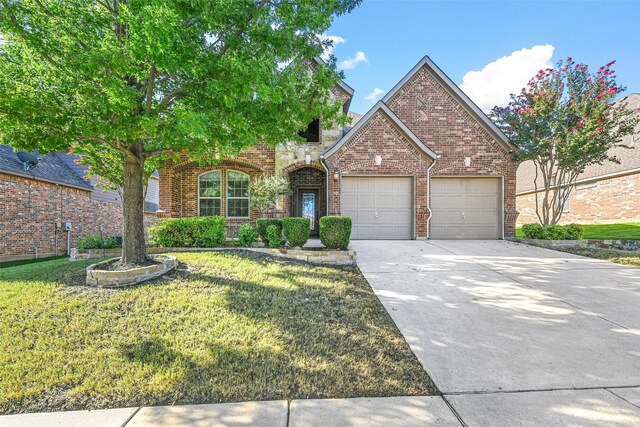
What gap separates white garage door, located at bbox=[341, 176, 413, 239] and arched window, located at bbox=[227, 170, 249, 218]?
4157mm

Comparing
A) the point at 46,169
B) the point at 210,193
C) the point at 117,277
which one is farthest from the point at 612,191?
the point at 46,169

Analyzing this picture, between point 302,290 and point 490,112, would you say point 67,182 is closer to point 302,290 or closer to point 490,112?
point 302,290

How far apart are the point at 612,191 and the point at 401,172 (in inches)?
546

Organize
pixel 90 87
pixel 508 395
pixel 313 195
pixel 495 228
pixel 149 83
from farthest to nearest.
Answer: pixel 313 195 < pixel 495 228 < pixel 149 83 < pixel 90 87 < pixel 508 395

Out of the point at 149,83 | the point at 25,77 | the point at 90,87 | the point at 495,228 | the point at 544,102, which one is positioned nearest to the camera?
the point at 90,87

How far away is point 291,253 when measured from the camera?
23.7 feet

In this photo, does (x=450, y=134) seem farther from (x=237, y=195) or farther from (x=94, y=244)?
(x=94, y=244)

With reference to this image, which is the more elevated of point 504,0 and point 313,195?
point 504,0

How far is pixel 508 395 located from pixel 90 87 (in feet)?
20.6

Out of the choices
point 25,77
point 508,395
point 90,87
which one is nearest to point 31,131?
point 25,77

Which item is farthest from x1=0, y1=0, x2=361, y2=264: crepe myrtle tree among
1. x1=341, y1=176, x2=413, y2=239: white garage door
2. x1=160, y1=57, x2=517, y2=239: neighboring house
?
x1=341, y1=176, x2=413, y2=239: white garage door

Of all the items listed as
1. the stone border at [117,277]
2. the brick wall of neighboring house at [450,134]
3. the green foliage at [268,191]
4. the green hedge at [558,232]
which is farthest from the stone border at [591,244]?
the stone border at [117,277]

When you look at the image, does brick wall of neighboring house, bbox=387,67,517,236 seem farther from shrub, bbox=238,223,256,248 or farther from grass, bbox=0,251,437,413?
grass, bbox=0,251,437,413

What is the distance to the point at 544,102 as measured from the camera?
988cm
